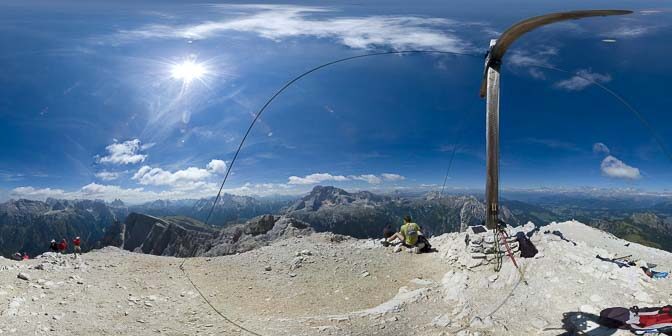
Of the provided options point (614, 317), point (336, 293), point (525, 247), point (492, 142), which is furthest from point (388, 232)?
point (614, 317)

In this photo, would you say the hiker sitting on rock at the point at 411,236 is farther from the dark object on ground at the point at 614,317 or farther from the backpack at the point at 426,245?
the dark object on ground at the point at 614,317

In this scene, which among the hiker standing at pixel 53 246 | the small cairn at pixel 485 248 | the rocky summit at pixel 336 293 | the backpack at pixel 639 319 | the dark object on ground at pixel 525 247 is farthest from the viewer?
the hiker standing at pixel 53 246

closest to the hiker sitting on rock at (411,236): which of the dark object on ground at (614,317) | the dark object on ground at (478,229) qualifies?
the dark object on ground at (478,229)

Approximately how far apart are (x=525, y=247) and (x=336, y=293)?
23.4 ft

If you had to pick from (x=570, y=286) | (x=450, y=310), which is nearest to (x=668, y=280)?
(x=570, y=286)

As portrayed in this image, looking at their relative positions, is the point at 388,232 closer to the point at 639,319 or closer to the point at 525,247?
the point at 525,247

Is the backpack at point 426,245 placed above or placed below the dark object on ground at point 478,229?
below

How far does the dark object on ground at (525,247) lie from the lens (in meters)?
14.7

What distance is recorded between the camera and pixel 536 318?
11625 millimetres

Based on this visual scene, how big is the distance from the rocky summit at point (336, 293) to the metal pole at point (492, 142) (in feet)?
9.44

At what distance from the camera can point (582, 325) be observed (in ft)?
36.2

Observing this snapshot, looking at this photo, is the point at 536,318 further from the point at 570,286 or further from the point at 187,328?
the point at 187,328

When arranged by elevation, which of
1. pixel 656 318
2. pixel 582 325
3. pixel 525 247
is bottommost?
pixel 582 325

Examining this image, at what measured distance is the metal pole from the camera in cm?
1167
